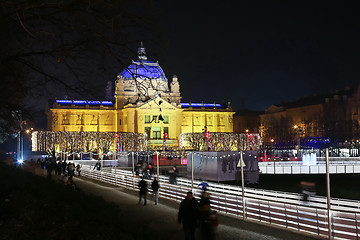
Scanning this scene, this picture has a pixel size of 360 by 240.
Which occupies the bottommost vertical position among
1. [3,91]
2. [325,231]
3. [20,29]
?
[325,231]

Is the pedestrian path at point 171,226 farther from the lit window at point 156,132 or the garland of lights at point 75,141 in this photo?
the lit window at point 156,132

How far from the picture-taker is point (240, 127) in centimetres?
16088

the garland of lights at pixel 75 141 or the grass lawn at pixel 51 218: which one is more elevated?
the garland of lights at pixel 75 141

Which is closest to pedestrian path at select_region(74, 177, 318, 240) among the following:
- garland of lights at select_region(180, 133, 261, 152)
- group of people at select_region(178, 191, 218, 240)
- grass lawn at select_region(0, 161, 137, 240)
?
grass lawn at select_region(0, 161, 137, 240)

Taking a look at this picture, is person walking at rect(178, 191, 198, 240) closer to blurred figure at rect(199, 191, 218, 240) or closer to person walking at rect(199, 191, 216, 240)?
person walking at rect(199, 191, 216, 240)

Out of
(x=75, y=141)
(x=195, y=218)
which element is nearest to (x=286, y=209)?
(x=195, y=218)

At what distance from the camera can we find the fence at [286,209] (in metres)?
15.8

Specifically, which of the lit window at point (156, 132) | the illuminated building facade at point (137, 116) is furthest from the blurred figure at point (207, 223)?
the lit window at point (156, 132)

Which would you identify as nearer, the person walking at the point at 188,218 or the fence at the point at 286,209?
the person walking at the point at 188,218

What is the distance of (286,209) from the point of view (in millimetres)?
17641

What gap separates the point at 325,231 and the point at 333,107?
336 ft

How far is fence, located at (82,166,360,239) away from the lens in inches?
623

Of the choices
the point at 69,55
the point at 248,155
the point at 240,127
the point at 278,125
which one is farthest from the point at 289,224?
the point at 240,127

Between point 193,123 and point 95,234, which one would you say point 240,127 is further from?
point 95,234
